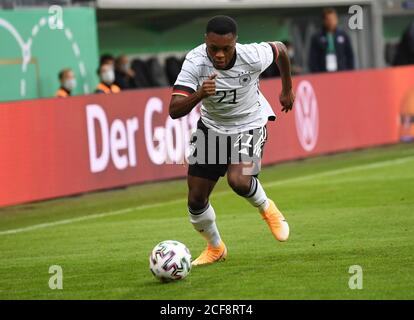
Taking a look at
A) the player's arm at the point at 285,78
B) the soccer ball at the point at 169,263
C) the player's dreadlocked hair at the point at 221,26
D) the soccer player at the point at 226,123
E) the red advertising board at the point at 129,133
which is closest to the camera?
the soccer ball at the point at 169,263

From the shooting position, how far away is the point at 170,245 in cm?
935

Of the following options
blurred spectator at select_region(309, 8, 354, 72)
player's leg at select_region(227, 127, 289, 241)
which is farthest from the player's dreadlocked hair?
blurred spectator at select_region(309, 8, 354, 72)

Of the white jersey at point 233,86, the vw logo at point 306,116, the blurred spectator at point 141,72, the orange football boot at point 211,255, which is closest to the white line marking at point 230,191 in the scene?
the vw logo at point 306,116

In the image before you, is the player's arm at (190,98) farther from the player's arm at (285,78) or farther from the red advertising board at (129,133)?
the red advertising board at (129,133)

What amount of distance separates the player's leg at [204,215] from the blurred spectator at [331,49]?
44.2 feet

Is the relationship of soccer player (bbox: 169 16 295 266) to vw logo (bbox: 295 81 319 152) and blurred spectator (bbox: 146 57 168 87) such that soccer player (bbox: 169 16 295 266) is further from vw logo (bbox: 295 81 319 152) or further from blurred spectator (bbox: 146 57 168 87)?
blurred spectator (bbox: 146 57 168 87)

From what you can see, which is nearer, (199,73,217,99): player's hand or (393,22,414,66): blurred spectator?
(199,73,217,99): player's hand

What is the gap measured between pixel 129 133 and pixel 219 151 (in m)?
7.84

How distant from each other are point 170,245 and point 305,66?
21212 mm

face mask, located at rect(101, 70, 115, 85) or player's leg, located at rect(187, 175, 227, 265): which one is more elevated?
face mask, located at rect(101, 70, 115, 85)

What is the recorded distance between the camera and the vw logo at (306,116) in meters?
21.3

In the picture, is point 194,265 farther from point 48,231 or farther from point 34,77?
point 34,77

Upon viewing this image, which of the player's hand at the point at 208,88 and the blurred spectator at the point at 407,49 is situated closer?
the player's hand at the point at 208,88

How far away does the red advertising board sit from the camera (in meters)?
16.0
